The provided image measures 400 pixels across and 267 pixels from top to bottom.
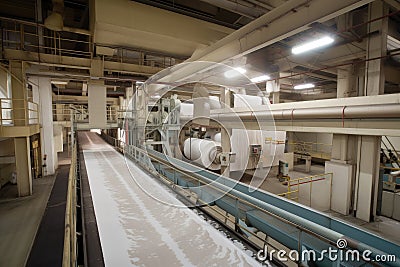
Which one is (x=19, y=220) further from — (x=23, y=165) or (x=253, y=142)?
(x=253, y=142)

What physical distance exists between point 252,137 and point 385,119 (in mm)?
6759

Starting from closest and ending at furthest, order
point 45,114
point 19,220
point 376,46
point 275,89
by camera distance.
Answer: point 376,46, point 19,220, point 275,89, point 45,114

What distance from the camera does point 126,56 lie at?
9.74 metres

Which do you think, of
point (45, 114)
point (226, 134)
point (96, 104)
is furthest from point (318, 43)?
point (45, 114)

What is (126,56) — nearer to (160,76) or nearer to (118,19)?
→ (160,76)

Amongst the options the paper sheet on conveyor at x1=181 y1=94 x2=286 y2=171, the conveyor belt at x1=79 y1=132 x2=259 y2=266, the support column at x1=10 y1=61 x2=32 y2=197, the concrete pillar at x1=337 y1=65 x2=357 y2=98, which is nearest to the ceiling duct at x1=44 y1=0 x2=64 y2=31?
the support column at x1=10 y1=61 x2=32 y2=197

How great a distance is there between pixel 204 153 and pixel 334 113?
18.3 ft

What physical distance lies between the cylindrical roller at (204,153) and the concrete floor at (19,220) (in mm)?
5946

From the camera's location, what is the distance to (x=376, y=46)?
564 cm

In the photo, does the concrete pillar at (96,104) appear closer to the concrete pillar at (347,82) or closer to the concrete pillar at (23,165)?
the concrete pillar at (23,165)

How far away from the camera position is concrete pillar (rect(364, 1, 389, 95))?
543 cm

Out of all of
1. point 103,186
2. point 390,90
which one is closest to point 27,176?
point 103,186

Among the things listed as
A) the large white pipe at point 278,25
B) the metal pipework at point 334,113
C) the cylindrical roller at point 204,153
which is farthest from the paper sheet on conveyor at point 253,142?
the large white pipe at point 278,25

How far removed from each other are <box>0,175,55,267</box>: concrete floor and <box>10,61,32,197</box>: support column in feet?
1.92
